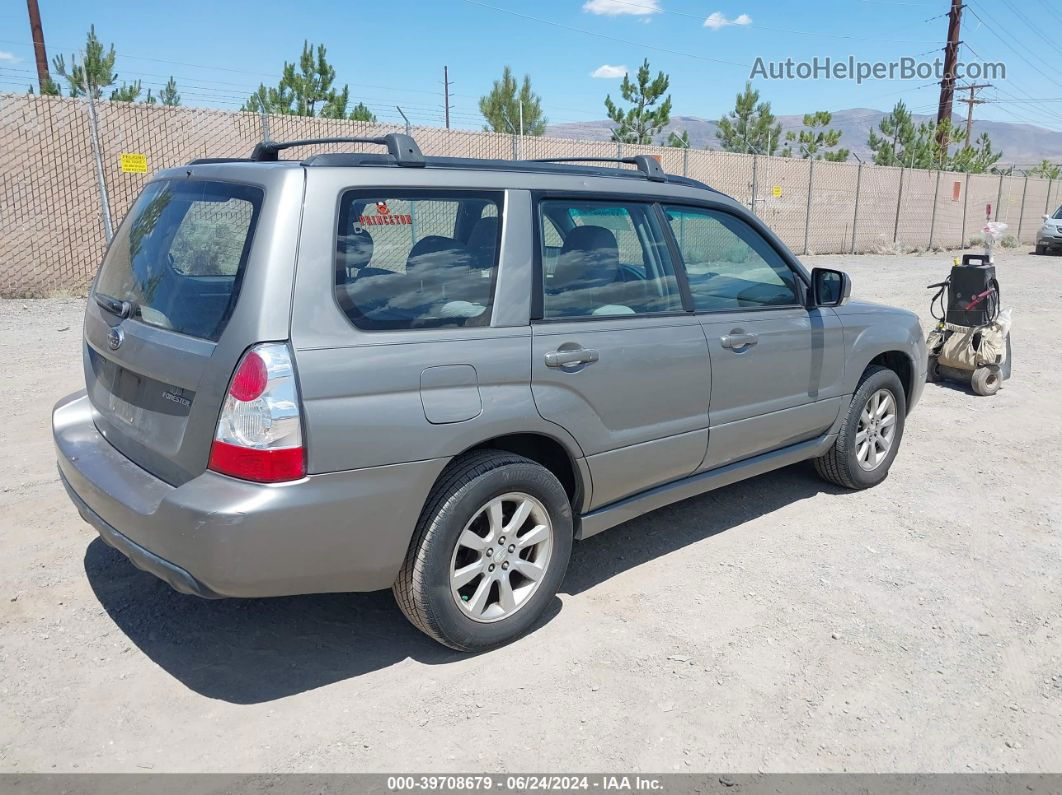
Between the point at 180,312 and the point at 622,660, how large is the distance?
6.98ft

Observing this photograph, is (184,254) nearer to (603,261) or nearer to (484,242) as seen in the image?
(484,242)

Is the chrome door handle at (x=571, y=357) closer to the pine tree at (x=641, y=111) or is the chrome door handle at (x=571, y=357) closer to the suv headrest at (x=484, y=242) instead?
the suv headrest at (x=484, y=242)

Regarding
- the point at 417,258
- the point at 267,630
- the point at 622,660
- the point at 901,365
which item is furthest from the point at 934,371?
the point at 267,630

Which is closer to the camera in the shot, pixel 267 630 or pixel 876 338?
pixel 267 630

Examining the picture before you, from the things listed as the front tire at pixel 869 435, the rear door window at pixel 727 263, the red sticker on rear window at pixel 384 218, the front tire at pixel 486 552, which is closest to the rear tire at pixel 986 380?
the front tire at pixel 869 435

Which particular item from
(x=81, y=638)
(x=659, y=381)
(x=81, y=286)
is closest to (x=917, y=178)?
(x=81, y=286)

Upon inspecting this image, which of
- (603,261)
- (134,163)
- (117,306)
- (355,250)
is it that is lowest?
(117,306)

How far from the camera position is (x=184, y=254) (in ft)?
10.5

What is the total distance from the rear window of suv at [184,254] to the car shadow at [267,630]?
1282 millimetres

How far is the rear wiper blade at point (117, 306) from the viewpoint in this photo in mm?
3234

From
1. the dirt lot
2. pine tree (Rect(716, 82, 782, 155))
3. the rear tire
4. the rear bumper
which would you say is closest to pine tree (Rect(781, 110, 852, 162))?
pine tree (Rect(716, 82, 782, 155))

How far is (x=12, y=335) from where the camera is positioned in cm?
913

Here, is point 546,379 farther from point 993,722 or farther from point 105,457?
point 993,722

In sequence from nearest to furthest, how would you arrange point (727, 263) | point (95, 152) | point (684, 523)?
point (727, 263) → point (684, 523) → point (95, 152)
